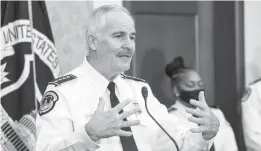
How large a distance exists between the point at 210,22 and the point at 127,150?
1906 mm

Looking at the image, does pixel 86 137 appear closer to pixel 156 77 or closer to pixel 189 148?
pixel 189 148

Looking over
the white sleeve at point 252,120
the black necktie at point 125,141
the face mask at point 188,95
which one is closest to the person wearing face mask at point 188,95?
the face mask at point 188,95

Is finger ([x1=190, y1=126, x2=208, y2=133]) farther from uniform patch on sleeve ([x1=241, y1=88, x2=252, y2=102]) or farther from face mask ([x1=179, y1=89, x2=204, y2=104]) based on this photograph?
uniform patch on sleeve ([x1=241, y1=88, x2=252, y2=102])

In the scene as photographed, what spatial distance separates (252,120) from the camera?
10.1 feet

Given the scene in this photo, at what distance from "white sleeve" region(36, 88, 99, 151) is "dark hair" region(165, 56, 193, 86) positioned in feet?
4.35

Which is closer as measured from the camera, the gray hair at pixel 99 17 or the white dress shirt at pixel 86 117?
the white dress shirt at pixel 86 117

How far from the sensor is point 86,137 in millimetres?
1663

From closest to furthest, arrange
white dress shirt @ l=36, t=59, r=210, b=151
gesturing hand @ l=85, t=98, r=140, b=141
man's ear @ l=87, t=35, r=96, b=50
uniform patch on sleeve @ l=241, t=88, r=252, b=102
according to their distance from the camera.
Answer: gesturing hand @ l=85, t=98, r=140, b=141 → white dress shirt @ l=36, t=59, r=210, b=151 → man's ear @ l=87, t=35, r=96, b=50 → uniform patch on sleeve @ l=241, t=88, r=252, b=102

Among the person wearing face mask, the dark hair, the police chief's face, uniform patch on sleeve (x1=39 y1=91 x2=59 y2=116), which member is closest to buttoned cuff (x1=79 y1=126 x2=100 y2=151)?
uniform patch on sleeve (x1=39 y1=91 x2=59 y2=116)

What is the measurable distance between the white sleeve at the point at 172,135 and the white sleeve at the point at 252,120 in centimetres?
119

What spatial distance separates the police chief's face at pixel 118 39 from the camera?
189 centimetres

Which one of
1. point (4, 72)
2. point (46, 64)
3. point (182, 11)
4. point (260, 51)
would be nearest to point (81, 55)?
point (46, 64)

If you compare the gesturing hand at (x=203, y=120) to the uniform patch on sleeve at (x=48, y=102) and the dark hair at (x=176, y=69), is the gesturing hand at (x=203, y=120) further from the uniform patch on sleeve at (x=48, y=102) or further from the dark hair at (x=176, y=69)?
the dark hair at (x=176, y=69)

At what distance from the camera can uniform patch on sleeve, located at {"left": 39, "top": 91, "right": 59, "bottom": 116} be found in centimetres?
180
